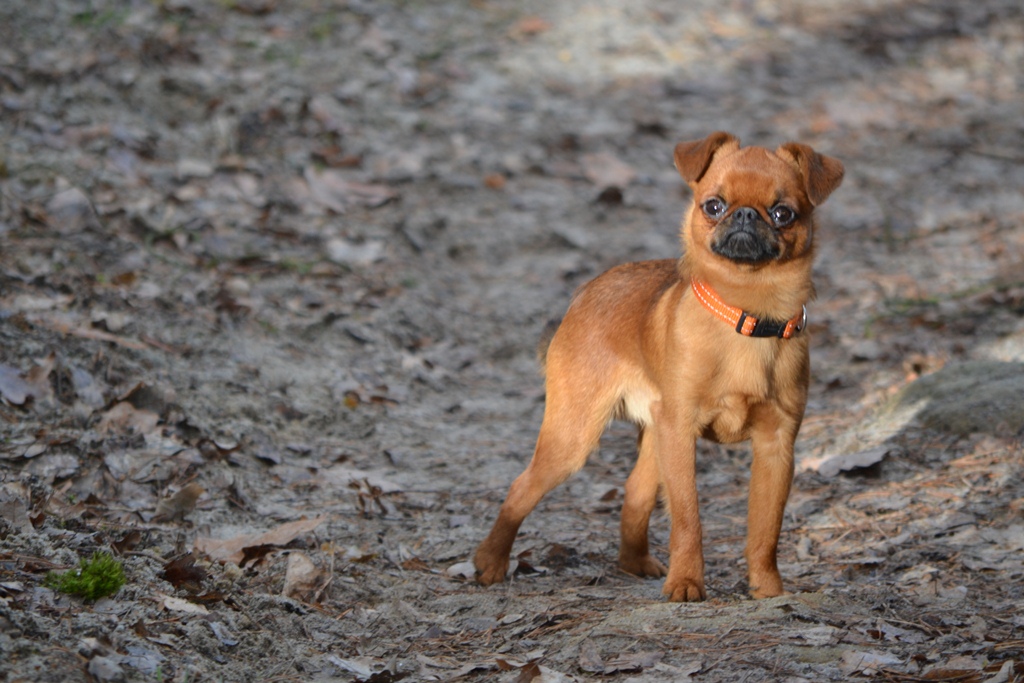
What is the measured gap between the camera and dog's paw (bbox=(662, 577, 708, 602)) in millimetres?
3992

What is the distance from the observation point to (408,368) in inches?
262

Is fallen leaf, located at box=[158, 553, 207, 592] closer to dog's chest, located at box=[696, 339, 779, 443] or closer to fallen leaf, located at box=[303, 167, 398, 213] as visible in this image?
dog's chest, located at box=[696, 339, 779, 443]

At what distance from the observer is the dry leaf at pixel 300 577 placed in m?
3.94

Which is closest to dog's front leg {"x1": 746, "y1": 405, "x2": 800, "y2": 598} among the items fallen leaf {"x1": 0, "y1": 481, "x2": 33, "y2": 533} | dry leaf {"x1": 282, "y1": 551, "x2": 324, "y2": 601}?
dry leaf {"x1": 282, "y1": 551, "x2": 324, "y2": 601}

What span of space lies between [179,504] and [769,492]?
241 cm

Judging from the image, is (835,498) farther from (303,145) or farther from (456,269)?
(303,145)

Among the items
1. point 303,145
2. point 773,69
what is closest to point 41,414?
point 303,145

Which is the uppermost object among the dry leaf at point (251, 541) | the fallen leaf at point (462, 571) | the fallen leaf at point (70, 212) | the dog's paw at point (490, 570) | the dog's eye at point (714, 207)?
the dog's eye at point (714, 207)

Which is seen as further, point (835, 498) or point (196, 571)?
point (835, 498)

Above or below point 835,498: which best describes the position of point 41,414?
above

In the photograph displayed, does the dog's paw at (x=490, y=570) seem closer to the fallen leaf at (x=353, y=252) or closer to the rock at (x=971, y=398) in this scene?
the rock at (x=971, y=398)

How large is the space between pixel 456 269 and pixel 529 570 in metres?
3.84

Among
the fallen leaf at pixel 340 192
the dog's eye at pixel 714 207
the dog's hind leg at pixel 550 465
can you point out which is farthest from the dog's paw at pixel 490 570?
the fallen leaf at pixel 340 192

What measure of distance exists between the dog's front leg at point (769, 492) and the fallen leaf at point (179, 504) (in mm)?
2292
